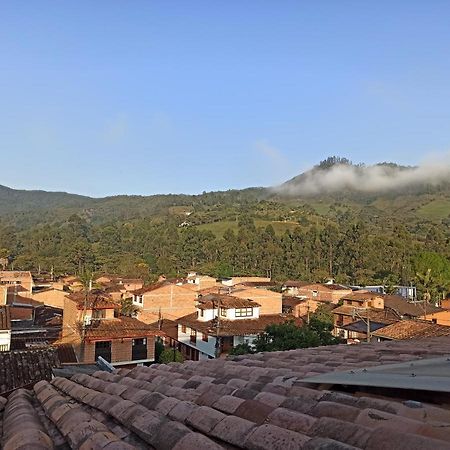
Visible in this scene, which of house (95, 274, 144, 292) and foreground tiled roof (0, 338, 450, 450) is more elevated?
foreground tiled roof (0, 338, 450, 450)

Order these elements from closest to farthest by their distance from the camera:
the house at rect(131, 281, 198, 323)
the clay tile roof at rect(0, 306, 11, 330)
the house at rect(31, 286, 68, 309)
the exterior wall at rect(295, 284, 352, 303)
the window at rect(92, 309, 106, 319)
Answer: the clay tile roof at rect(0, 306, 11, 330) → the window at rect(92, 309, 106, 319) → the house at rect(131, 281, 198, 323) → the house at rect(31, 286, 68, 309) → the exterior wall at rect(295, 284, 352, 303)

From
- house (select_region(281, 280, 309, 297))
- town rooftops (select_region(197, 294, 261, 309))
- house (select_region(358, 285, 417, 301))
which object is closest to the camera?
town rooftops (select_region(197, 294, 261, 309))

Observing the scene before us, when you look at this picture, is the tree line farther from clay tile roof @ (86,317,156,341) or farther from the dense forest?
clay tile roof @ (86,317,156,341)

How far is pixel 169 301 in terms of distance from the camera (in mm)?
37625

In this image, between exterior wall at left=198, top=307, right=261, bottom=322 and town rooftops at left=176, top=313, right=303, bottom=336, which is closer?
town rooftops at left=176, top=313, right=303, bottom=336

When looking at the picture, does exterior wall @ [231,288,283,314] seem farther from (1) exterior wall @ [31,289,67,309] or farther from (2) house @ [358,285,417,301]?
(2) house @ [358,285,417,301]

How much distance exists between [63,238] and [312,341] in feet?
267

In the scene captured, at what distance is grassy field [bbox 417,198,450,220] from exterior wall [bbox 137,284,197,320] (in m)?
108

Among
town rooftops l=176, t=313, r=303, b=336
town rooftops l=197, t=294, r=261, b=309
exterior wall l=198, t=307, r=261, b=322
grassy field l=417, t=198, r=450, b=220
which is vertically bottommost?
town rooftops l=176, t=313, r=303, b=336

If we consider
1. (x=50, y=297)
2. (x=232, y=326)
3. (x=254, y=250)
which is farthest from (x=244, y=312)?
(x=254, y=250)

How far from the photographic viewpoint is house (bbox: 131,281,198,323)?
3666 centimetres

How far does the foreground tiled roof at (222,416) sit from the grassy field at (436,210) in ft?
450

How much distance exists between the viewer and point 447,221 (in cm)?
12175

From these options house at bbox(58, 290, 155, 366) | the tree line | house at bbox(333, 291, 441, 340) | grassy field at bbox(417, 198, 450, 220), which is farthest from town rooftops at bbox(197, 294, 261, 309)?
grassy field at bbox(417, 198, 450, 220)
